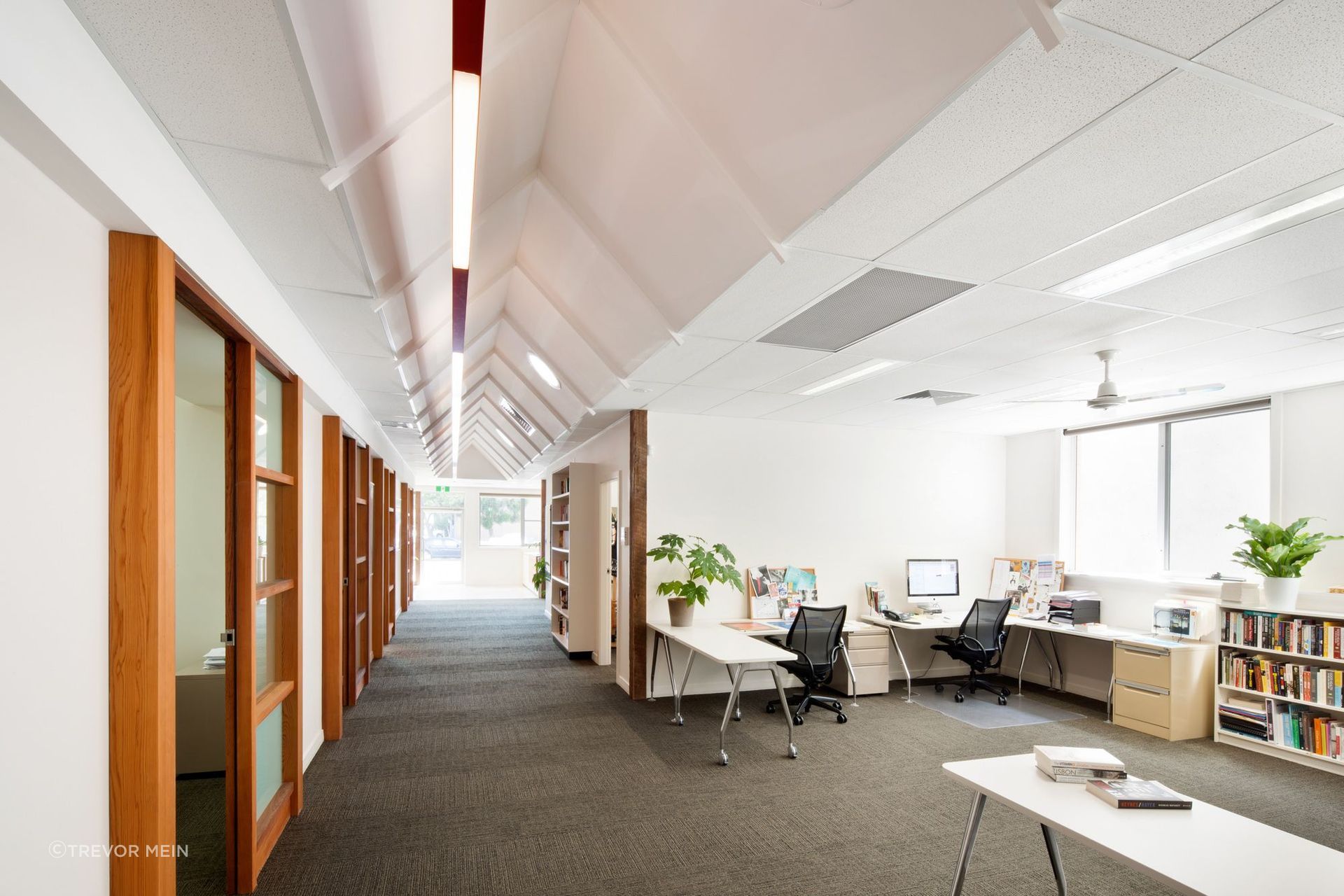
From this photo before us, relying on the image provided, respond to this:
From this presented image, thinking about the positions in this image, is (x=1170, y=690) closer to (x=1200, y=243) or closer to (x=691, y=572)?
(x=691, y=572)

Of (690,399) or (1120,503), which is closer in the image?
(690,399)

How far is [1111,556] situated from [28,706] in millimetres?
7855

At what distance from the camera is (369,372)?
16.6 feet

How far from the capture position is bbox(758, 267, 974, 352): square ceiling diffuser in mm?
3113

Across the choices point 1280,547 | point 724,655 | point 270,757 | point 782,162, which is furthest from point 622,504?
point 1280,547

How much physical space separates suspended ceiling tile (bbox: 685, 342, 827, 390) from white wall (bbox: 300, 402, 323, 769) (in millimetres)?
2603

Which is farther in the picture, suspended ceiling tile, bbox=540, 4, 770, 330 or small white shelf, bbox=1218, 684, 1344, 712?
small white shelf, bbox=1218, 684, 1344, 712

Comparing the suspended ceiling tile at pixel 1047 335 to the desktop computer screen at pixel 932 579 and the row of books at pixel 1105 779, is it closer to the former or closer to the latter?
the row of books at pixel 1105 779

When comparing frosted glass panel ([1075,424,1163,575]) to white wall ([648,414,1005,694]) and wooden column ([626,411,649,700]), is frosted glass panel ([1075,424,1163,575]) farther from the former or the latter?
wooden column ([626,411,649,700])

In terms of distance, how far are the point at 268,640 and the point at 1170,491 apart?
7.28 m

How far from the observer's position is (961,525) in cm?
766

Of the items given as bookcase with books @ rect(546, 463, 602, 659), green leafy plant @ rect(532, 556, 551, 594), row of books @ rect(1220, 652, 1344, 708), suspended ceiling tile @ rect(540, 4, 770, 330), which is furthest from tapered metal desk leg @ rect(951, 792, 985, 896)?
green leafy plant @ rect(532, 556, 551, 594)

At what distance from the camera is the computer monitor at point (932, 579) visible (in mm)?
7164

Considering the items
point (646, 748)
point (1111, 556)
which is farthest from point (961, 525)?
point (646, 748)
